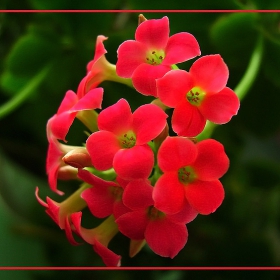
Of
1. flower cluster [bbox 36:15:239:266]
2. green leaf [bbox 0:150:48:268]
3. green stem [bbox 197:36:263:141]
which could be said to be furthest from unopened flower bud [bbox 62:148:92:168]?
green leaf [bbox 0:150:48:268]

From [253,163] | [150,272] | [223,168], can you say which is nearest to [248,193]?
[253,163]

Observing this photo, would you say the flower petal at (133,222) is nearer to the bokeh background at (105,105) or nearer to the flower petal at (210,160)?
the flower petal at (210,160)

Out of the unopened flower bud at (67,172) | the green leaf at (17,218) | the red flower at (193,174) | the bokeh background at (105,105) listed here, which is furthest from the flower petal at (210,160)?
the green leaf at (17,218)

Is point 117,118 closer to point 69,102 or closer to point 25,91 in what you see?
point 69,102

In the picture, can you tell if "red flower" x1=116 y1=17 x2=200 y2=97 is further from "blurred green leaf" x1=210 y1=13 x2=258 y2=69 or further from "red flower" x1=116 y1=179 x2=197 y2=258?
"blurred green leaf" x1=210 y1=13 x2=258 y2=69

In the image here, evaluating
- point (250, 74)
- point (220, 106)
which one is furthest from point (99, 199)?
point (250, 74)

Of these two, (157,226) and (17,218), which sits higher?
(157,226)

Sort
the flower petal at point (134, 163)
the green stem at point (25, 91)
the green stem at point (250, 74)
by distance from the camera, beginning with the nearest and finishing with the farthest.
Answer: the flower petal at point (134, 163) → the green stem at point (250, 74) → the green stem at point (25, 91)

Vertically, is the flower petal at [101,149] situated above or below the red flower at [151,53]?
below
